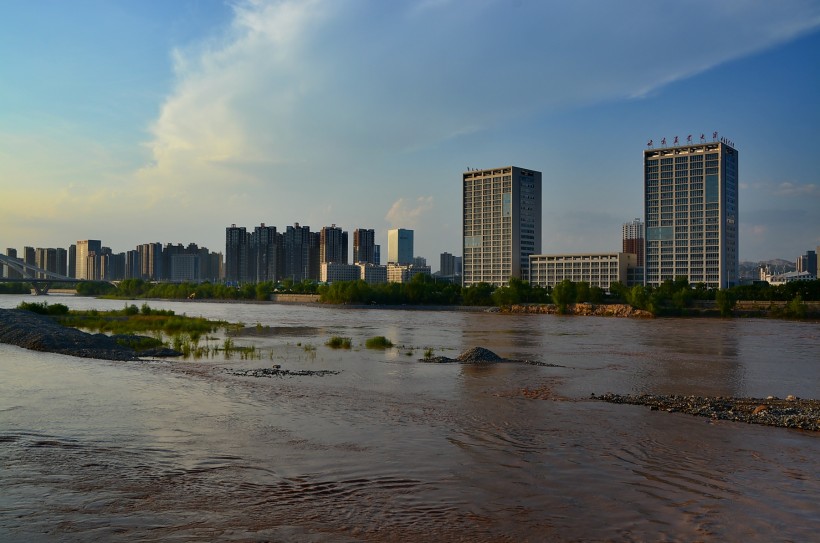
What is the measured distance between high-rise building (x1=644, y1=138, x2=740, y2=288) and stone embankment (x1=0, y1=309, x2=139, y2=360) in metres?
130

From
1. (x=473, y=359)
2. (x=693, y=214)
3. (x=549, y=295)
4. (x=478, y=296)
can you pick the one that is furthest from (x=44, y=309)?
(x=693, y=214)

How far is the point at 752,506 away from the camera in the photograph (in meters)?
9.95

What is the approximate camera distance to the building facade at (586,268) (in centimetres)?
14700

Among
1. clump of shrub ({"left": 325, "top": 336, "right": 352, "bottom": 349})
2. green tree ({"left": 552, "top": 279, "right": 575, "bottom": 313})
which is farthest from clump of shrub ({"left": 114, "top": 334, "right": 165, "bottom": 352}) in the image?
green tree ({"left": 552, "top": 279, "right": 575, "bottom": 313})

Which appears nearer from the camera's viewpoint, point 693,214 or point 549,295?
point 549,295

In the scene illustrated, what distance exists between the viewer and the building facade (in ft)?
482

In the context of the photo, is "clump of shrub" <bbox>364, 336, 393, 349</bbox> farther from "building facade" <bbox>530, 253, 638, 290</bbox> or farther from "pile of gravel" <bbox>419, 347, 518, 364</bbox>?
"building facade" <bbox>530, 253, 638, 290</bbox>

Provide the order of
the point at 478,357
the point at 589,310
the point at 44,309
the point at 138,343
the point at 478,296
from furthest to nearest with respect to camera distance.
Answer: the point at 478,296
the point at 589,310
the point at 44,309
the point at 138,343
the point at 478,357

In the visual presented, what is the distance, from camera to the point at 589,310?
297 feet

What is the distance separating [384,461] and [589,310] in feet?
272

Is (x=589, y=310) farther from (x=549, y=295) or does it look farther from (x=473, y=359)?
(x=473, y=359)

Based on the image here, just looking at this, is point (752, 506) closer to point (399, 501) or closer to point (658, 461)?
point (658, 461)

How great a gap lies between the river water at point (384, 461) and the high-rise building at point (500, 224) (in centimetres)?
14929

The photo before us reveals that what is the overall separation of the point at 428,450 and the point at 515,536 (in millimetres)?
4466
